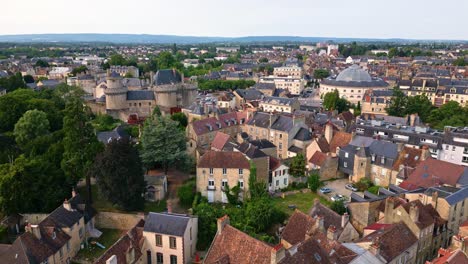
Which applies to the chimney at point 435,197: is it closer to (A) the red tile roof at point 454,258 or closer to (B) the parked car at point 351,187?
(A) the red tile roof at point 454,258

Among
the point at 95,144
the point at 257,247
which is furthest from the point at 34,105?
the point at 257,247

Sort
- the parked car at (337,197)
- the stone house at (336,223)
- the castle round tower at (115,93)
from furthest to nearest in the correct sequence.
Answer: the castle round tower at (115,93)
the parked car at (337,197)
the stone house at (336,223)

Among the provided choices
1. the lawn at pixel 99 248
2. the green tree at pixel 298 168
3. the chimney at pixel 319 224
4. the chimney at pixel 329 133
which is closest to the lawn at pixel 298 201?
the green tree at pixel 298 168

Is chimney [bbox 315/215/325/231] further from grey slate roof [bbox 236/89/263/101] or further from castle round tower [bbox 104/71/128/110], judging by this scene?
grey slate roof [bbox 236/89/263/101]

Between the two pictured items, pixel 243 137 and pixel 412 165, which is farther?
pixel 243 137

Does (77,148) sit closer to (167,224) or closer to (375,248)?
(167,224)

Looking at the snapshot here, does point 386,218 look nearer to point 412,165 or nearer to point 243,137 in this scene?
point 412,165
